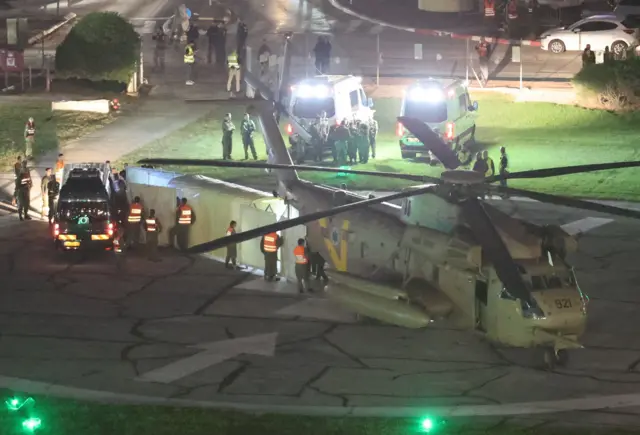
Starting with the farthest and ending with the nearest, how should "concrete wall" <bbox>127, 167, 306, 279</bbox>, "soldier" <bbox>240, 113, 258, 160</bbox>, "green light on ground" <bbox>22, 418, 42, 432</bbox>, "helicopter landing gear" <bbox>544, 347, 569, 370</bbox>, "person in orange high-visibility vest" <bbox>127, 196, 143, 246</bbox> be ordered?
"soldier" <bbox>240, 113, 258, 160</bbox>
"person in orange high-visibility vest" <bbox>127, 196, 143, 246</bbox>
"concrete wall" <bbox>127, 167, 306, 279</bbox>
"helicopter landing gear" <bbox>544, 347, 569, 370</bbox>
"green light on ground" <bbox>22, 418, 42, 432</bbox>

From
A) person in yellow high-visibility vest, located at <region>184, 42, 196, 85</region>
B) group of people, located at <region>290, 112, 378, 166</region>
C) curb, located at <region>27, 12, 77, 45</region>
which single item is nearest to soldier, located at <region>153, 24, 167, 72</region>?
person in yellow high-visibility vest, located at <region>184, 42, 196, 85</region>

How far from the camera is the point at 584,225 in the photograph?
2945 cm

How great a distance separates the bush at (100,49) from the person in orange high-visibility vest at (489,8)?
2086cm

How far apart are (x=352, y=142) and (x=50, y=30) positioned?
2505cm

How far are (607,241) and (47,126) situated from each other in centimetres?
2141

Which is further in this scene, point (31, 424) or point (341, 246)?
point (341, 246)

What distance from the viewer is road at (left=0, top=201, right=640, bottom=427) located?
17.8 metres

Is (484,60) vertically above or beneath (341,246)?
above

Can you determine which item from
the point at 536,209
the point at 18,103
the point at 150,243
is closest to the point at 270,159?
the point at 150,243

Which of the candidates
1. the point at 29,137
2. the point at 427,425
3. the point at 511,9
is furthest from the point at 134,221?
the point at 511,9

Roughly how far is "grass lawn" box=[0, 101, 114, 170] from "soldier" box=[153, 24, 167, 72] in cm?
731

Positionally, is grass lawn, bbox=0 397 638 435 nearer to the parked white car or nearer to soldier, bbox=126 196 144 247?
soldier, bbox=126 196 144 247

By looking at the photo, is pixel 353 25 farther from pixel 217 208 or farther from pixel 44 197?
pixel 217 208

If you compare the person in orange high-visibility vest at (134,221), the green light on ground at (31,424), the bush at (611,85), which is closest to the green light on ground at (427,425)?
the green light on ground at (31,424)
